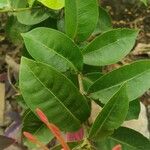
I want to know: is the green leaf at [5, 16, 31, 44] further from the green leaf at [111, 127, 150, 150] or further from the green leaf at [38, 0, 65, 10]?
the green leaf at [111, 127, 150, 150]

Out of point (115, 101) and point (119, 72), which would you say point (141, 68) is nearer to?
point (119, 72)

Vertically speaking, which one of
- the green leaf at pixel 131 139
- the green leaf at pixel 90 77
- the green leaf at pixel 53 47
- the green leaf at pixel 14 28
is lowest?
the green leaf at pixel 131 139

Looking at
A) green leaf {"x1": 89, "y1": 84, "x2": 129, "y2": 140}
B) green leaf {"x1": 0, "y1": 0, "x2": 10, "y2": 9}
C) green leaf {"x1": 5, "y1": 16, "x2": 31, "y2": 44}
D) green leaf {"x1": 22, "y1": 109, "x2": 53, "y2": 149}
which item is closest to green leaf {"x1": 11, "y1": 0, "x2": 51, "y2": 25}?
green leaf {"x1": 0, "y1": 0, "x2": 10, "y2": 9}

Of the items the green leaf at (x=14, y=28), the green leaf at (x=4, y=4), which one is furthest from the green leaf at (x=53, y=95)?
the green leaf at (x=14, y=28)

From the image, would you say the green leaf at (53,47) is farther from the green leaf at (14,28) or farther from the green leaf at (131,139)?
the green leaf at (14,28)

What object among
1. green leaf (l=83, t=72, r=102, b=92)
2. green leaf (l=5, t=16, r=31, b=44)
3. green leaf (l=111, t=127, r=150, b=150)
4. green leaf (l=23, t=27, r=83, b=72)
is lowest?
green leaf (l=111, t=127, r=150, b=150)

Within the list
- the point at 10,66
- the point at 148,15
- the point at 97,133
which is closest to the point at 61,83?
the point at 97,133

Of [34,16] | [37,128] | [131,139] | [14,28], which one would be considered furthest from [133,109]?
[14,28]
